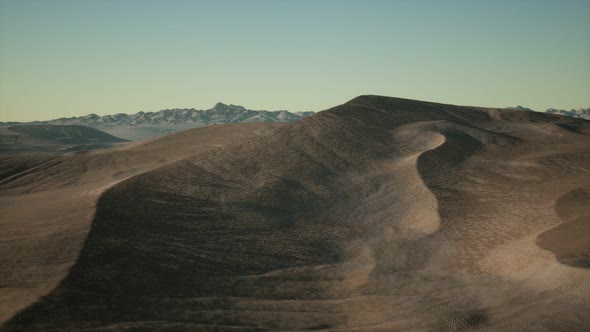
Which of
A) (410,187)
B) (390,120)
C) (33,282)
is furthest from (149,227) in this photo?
(390,120)

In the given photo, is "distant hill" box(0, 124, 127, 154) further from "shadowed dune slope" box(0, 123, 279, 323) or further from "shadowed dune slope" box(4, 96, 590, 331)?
"shadowed dune slope" box(4, 96, 590, 331)

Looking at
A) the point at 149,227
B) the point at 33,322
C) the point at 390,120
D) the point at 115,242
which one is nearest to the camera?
the point at 33,322

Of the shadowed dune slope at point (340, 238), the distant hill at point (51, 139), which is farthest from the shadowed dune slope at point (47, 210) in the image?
the distant hill at point (51, 139)

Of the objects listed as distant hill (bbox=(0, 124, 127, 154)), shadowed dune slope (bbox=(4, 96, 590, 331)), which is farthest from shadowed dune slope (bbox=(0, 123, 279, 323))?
distant hill (bbox=(0, 124, 127, 154))

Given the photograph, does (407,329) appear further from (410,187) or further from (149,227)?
(410,187)

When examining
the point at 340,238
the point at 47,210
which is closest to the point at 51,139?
the point at 47,210

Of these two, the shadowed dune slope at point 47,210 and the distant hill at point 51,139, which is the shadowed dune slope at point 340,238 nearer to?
the shadowed dune slope at point 47,210

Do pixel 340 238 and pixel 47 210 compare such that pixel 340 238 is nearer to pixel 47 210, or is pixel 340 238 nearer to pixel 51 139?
pixel 47 210
